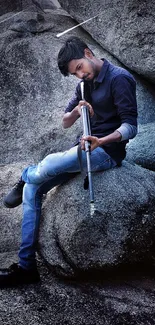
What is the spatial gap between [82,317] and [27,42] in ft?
20.2

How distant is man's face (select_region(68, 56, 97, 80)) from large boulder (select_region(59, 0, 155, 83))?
2.80m

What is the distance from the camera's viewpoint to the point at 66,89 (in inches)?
281

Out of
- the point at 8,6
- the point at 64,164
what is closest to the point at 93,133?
the point at 64,164

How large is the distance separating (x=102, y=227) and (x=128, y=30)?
4.46 m

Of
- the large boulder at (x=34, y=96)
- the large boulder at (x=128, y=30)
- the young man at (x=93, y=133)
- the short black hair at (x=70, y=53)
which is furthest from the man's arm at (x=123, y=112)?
the large boulder at (x=128, y=30)

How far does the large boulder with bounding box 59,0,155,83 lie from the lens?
21.6 ft

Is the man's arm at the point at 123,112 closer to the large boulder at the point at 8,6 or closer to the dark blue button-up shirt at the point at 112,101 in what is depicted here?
the dark blue button-up shirt at the point at 112,101

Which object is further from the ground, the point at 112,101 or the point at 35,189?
the point at 112,101

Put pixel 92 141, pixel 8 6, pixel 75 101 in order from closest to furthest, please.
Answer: pixel 92 141 < pixel 75 101 < pixel 8 6

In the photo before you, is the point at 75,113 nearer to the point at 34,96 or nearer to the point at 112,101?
the point at 112,101

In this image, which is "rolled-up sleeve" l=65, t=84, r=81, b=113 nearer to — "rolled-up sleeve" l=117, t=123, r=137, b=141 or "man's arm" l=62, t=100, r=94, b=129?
"man's arm" l=62, t=100, r=94, b=129

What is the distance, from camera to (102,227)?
13.2 feet

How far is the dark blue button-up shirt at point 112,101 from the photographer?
393cm

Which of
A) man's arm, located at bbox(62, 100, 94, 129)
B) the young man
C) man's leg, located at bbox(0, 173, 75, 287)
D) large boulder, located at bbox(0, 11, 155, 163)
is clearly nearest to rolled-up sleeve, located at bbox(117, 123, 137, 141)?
the young man
